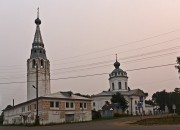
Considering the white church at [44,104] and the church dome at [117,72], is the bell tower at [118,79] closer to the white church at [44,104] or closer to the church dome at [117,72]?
the church dome at [117,72]

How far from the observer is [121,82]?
102 meters

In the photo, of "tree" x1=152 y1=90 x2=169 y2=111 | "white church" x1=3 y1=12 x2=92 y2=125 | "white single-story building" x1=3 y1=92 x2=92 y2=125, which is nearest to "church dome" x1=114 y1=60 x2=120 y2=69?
"white church" x1=3 y1=12 x2=92 y2=125

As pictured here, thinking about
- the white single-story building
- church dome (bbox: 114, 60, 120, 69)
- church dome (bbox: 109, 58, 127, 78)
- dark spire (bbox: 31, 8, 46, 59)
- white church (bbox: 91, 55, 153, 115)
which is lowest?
the white single-story building

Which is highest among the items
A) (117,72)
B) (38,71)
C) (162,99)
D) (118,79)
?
(117,72)

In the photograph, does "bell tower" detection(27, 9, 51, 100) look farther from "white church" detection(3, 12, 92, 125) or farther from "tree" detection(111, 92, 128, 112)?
"tree" detection(111, 92, 128, 112)

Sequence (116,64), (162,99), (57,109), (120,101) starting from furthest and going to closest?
1. (162,99)
2. (116,64)
3. (120,101)
4. (57,109)

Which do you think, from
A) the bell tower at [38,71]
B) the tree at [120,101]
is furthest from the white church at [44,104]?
the tree at [120,101]

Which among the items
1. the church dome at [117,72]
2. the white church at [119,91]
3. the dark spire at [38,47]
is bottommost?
the white church at [119,91]

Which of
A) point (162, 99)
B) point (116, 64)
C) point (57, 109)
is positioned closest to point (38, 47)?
point (116, 64)

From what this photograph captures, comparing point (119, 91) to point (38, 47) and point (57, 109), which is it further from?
point (57, 109)

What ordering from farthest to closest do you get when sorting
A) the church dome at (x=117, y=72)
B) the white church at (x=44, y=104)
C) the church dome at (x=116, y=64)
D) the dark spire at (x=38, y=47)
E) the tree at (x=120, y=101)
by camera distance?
the church dome at (x=116, y=64) → the church dome at (x=117, y=72) → the tree at (x=120, y=101) → the dark spire at (x=38, y=47) → the white church at (x=44, y=104)

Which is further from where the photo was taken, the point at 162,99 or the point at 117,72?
the point at 162,99

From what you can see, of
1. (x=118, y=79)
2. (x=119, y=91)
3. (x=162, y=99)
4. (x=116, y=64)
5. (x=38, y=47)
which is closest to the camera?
(x=38, y=47)

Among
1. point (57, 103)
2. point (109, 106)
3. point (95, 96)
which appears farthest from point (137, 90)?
point (57, 103)
